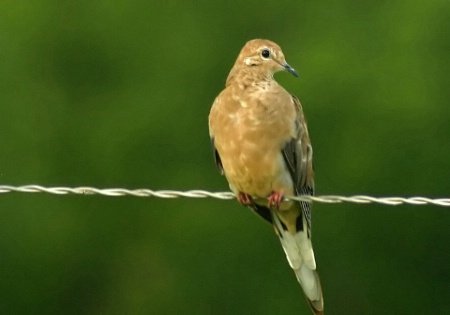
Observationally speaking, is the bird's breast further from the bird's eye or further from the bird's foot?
the bird's eye

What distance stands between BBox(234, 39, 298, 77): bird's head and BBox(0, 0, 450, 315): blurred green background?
24.4 feet

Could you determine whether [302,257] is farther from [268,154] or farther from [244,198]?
[268,154]

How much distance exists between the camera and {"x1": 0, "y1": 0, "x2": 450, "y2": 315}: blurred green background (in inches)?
553

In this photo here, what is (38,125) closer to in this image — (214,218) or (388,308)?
(214,218)

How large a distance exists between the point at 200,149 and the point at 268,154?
28.0 feet

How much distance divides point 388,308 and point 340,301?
136 centimetres

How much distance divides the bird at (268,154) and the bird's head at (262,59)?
0.04 feet

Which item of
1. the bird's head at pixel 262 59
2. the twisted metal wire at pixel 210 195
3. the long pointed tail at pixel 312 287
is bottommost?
the long pointed tail at pixel 312 287

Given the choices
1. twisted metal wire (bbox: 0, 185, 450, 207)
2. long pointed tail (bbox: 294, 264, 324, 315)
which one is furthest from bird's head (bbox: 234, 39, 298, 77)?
twisted metal wire (bbox: 0, 185, 450, 207)

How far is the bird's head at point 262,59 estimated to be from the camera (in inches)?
233

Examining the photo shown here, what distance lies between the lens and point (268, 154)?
5531 millimetres

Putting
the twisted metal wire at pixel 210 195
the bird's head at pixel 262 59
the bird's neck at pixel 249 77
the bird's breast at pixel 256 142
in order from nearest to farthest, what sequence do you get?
the twisted metal wire at pixel 210 195 → the bird's breast at pixel 256 142 → the bird's neck at pixel 249 77 → the bird's head at pixel 262 59

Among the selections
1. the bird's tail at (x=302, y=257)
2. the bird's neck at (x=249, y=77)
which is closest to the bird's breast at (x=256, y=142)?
the bird's neck at (x=249, y=77)

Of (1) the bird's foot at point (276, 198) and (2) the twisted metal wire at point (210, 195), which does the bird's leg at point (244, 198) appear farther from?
(2) the twisted metal wire at point (210, 195)
